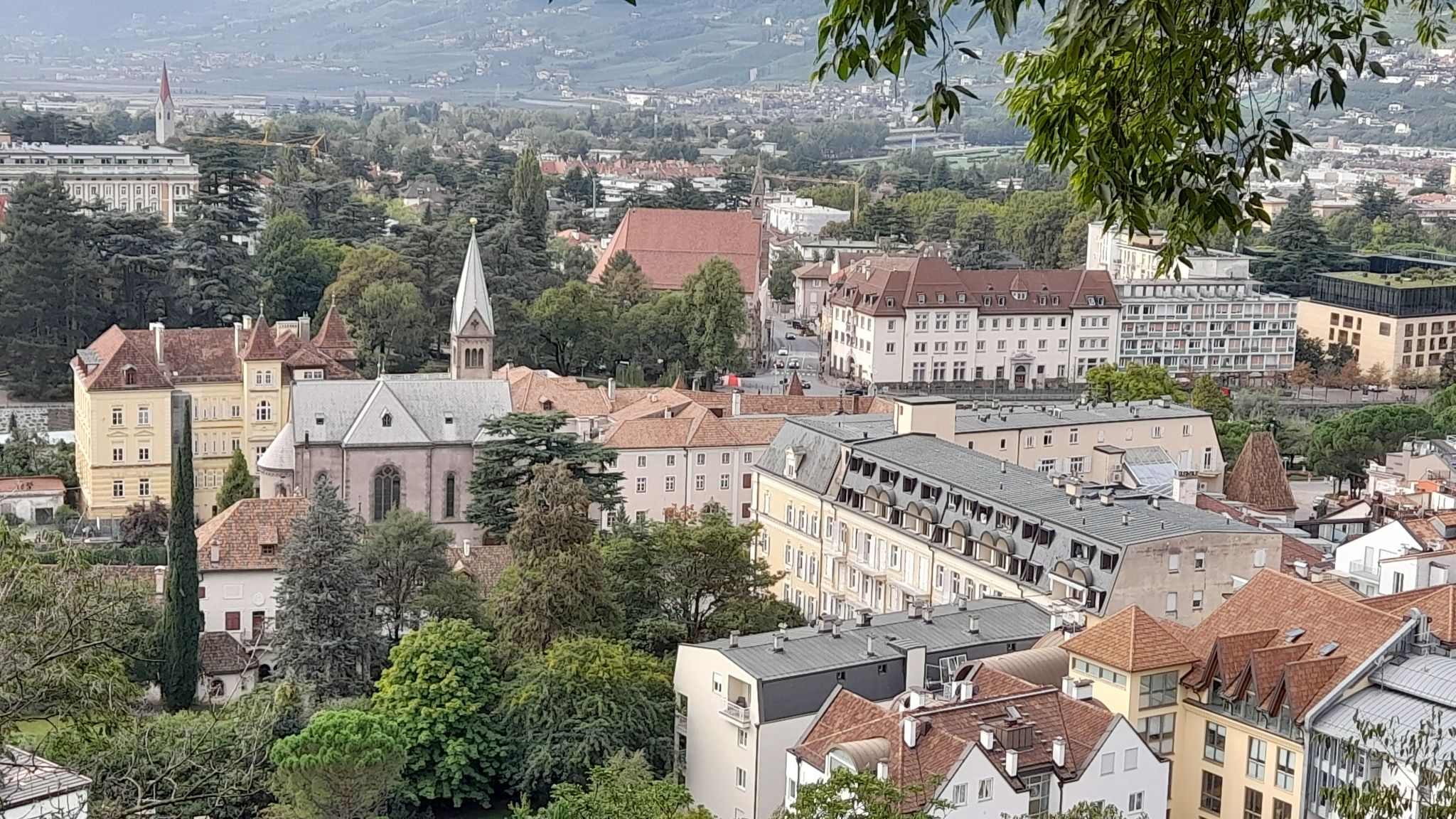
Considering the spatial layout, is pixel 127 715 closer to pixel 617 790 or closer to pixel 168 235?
pixel 617 790

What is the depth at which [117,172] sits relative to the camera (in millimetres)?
98438

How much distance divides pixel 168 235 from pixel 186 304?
3167 millimetres

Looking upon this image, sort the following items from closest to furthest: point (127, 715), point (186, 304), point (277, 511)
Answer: point (127, 715) < point (277, 511) < point (186, 304)

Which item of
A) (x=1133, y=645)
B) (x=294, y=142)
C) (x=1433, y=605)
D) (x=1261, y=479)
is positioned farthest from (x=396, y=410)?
(x=294, y=142)

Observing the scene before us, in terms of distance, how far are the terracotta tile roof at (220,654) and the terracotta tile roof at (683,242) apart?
45.4 metres

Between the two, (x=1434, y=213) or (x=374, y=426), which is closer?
(x=374, y=426)

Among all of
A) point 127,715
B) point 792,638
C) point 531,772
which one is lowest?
point 531,772

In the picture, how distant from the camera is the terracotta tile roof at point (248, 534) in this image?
3878 centimetres

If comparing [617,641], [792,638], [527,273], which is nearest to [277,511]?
[617,641]

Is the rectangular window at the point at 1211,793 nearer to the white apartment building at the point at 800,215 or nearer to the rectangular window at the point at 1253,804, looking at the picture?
the rectangular window at the point at 1253,804

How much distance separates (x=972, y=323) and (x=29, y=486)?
3545cm

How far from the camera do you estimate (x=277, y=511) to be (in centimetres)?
3991

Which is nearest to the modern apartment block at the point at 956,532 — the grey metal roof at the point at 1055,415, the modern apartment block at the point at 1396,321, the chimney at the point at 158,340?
the grey metal roof at the point at 1055,415

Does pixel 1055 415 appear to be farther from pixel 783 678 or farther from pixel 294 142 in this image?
pixel 294 142
